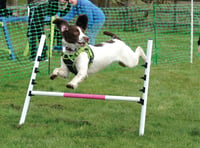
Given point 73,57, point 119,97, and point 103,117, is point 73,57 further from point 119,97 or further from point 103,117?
point 103,117

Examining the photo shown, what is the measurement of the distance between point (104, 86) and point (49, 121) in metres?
2.39

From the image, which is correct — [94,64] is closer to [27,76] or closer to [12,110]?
[12,110]

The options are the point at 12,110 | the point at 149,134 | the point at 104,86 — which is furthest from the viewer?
the point at 104,86

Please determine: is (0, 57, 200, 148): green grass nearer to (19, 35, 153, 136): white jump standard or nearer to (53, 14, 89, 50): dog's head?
(19, 35, 153, 136): white jump standard

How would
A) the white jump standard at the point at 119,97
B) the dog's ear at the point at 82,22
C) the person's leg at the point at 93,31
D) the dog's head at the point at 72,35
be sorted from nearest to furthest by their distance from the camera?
the dog's head at the point at 72,35, the white jump standard at the point at 119,97, the dog's ear at the point at 82,22, the person's leg at the point at 93,31

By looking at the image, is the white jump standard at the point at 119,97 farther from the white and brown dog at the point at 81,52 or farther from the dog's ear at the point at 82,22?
the dog's ear at the point at 82,22

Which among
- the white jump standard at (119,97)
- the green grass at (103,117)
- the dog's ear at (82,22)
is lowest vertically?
the green grass at (103,117)

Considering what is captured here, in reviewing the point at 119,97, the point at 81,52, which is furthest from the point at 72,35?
the point at 119,97

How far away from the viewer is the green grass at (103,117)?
431 cm

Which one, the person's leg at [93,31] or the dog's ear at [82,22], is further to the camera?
the person's leg at [93,31]

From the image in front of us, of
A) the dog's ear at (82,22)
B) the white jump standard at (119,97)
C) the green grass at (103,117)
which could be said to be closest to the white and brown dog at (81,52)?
the dog's ear at (82,22)

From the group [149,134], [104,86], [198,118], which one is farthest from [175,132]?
[104,86]

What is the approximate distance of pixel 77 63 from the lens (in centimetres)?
446

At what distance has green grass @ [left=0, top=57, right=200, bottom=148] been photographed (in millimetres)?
4312
